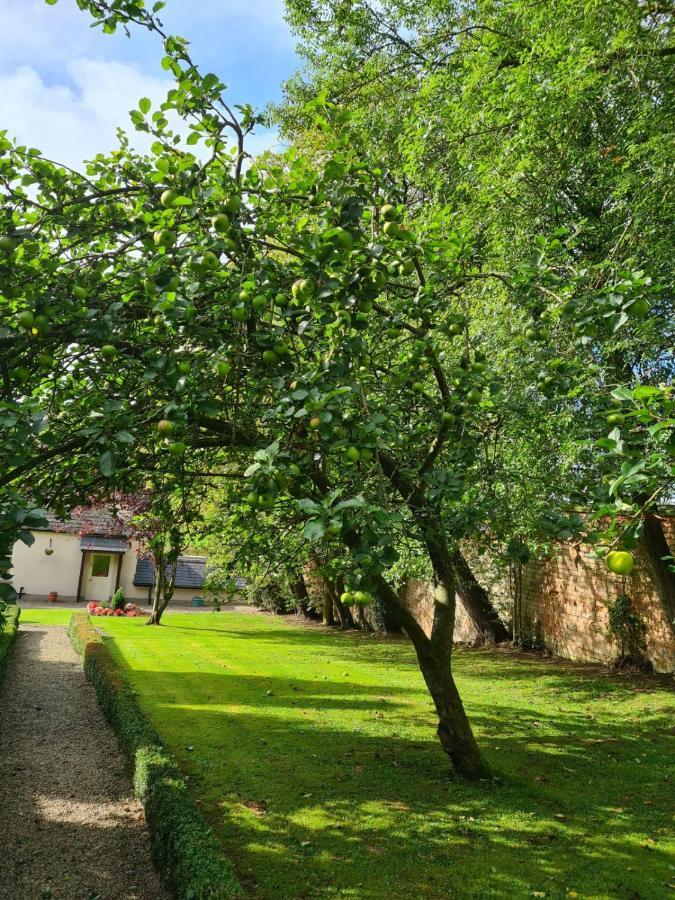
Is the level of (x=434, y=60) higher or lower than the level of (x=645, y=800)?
higher

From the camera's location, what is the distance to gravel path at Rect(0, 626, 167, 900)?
4652 millimetres

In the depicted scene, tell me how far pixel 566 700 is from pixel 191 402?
30.0ft

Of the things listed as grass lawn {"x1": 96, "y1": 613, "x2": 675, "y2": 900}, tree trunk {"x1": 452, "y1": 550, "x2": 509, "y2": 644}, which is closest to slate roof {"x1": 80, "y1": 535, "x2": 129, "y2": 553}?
grass lawn {"x1": 96, "y1": 613, "x2": 675, "y2": 900}

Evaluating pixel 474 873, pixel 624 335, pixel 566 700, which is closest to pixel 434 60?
pixel 624 335

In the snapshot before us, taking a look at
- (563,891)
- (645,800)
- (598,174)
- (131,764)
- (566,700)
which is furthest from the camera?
(566,700)

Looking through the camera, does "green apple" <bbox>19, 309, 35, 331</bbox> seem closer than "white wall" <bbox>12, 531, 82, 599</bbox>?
Yes

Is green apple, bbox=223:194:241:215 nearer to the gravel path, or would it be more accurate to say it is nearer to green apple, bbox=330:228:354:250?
green apple, bbox=330:228:354:250

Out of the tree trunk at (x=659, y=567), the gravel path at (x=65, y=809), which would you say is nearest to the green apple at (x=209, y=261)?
the gravel path at (x=65, y=809)

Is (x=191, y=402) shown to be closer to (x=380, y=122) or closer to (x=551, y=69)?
(x=551, y=69)

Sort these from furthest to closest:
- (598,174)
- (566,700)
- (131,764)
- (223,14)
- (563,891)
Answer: (566,700), (598,174), (131,764), (223,14), (563,891)

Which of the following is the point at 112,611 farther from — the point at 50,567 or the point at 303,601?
the point at 50,567

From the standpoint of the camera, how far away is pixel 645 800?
5996 millimetres

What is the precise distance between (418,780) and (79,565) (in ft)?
85.7

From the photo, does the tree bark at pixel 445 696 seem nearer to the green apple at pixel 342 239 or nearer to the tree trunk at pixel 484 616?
the green apple at pixel 342 239
